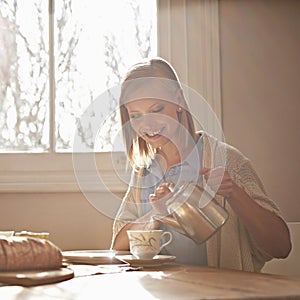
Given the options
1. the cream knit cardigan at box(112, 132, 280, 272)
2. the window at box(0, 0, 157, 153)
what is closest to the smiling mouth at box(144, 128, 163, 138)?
the cream knit cardigan at box(112, 132, 280, 272)

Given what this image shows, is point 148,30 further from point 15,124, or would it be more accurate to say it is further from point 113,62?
point 15,124

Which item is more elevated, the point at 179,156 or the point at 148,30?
the point at 148,30

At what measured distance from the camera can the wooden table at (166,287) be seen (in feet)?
2.70

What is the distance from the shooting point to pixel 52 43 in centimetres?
244

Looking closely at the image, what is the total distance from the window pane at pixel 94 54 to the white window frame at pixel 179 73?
0.30 feet

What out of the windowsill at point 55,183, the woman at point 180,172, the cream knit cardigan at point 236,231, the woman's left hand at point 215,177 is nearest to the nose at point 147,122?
the woman at point 180,172

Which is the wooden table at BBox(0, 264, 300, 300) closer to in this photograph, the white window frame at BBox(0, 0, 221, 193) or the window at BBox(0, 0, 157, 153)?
the white window frame at BBox(0, 0, 221, 193)

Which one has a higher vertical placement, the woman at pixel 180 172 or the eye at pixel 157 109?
the eye at pixel 157 109

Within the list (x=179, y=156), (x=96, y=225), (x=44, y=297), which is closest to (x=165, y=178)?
(x=179, y=156)

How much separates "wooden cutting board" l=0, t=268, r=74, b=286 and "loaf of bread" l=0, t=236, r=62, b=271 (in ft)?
0.09

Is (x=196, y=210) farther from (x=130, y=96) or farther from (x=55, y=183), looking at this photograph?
(x=55, y=183)

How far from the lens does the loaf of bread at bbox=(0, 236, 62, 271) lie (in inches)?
43.0

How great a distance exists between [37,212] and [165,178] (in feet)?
2.18

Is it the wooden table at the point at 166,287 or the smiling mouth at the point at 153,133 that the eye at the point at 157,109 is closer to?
the smiling mouth at the point at 153,133
